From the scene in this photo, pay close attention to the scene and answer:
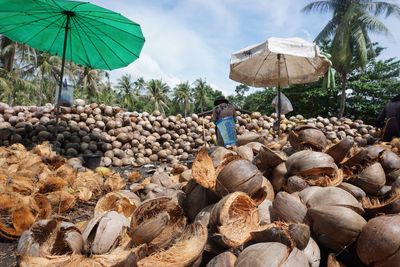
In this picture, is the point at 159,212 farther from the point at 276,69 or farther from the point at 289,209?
the point at 276,69

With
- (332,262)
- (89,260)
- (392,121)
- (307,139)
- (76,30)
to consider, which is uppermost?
(76,30)

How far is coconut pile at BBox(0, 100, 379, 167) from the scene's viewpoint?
8.07m

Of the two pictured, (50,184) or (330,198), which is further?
(50,184)

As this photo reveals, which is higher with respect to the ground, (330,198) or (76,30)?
(76,30)

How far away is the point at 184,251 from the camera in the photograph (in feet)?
6.30

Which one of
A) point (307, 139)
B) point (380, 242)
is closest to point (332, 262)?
point (380, 242)

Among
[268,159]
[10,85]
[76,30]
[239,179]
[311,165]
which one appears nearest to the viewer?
[239,179]

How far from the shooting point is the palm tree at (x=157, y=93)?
51.1 metres

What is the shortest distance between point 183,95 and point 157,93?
413 cm

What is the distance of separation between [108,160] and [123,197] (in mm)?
5202

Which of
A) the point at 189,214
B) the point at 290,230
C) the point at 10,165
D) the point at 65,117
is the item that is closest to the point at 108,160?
the point at 65,117

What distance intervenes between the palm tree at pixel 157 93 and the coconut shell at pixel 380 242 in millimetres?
49180

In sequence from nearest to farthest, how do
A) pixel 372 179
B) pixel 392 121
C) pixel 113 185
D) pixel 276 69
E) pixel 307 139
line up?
1. pixel 372 179
2. pixel 307 139
3. pixel 113 185
4. pixel 392 121
5. pixel 276 69

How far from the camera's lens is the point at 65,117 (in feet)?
28.6
